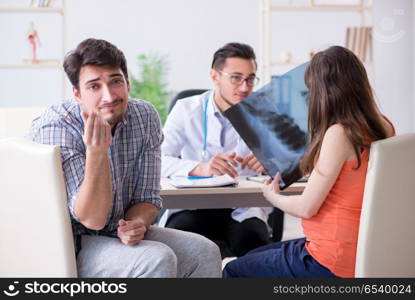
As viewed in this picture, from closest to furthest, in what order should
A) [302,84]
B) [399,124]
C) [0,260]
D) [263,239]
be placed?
[0,260] → [302,84] → [263,239] → [399,124]

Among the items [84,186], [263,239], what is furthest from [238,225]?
[84,186]

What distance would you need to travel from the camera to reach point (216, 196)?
2.22 m

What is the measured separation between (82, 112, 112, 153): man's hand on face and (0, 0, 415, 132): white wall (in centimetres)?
413

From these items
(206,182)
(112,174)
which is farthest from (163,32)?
(112,174)

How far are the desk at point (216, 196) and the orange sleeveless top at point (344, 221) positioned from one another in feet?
1.67

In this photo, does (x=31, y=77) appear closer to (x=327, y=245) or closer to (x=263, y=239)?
(x=263, y=239)

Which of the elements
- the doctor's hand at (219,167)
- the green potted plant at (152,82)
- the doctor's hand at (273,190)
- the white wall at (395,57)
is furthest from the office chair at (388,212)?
the green potted plant at (152,82)

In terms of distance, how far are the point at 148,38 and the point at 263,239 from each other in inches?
139

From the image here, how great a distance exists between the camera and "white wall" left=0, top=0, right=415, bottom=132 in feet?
18.4

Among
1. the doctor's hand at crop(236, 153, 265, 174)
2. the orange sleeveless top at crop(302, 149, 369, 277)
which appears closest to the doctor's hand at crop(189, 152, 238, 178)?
the doctor's hand at crop(236, 153, 265, 174)

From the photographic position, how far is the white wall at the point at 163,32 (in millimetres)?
5594

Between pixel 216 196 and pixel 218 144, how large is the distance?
2.12 ft

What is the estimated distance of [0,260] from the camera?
5.41ft

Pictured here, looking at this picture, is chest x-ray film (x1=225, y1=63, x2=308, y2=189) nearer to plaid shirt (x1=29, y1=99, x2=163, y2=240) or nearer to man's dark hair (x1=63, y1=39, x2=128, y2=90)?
plaid shirt (x1=29, y1=99, x2=163, y2=240)
